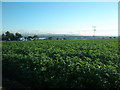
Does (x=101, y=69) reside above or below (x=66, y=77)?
above

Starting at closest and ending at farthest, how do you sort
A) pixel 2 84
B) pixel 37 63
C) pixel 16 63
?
pixel 37 63 → pixel 2 84 → pixel 16 63

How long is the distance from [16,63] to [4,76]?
105 cm

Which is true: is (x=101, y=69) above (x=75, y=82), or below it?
above

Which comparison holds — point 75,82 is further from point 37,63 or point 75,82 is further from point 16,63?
point 16,63

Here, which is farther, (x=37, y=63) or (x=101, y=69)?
(x=37, y=63)

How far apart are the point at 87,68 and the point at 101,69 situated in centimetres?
39

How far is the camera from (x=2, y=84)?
13.7 ft

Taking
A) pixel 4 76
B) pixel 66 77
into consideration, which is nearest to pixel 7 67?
pixel 4 76

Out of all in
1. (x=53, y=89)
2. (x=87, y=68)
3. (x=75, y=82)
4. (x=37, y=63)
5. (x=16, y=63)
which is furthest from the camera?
(x=16, y=63)

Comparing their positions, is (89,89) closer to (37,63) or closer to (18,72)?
(37,63)

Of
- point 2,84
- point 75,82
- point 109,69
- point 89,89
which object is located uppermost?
point 109,69

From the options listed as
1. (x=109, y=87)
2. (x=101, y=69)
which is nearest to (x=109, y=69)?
(x=101, y=69)

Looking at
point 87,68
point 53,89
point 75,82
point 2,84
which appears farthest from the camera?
point 2,84

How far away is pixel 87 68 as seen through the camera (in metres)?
3.11
